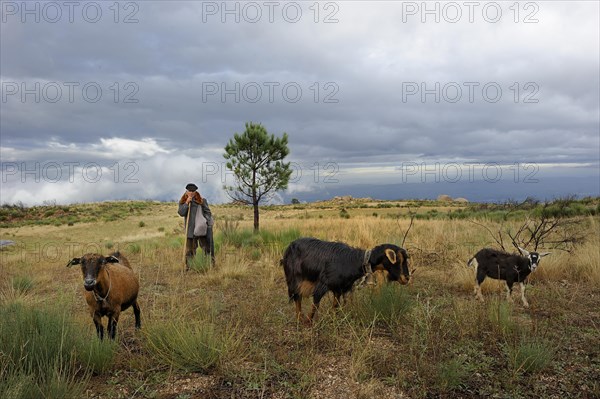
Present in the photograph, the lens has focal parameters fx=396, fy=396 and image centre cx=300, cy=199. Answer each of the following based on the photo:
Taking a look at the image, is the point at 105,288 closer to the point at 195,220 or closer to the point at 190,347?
the point at 190,347

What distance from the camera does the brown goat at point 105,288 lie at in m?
4.62

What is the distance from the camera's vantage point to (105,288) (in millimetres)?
4941

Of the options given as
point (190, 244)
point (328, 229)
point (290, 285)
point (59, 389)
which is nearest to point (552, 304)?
point (290, 285)

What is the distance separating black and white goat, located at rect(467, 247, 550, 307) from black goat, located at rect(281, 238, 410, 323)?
247 cm

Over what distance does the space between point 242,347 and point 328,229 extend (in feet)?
38.2

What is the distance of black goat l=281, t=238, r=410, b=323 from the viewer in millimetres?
5613

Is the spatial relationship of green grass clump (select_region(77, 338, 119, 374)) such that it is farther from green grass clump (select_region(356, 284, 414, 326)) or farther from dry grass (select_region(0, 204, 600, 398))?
green grass clump (select_region(356, 284, 414, 326))

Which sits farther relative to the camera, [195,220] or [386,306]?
[195,220]

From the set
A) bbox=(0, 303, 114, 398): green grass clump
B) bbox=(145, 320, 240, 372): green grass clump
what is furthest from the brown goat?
bbox=(145, 320, 240, 372): green grass clump

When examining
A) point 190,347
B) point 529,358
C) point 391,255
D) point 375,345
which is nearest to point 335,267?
point 391,255

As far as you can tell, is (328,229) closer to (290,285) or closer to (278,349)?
(290,285)

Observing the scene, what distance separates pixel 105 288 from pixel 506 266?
6473 millimetres

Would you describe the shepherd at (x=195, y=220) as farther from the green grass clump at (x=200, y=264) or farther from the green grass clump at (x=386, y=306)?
the green grass clump at (x=386, y=306)

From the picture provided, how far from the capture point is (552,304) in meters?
6.60
